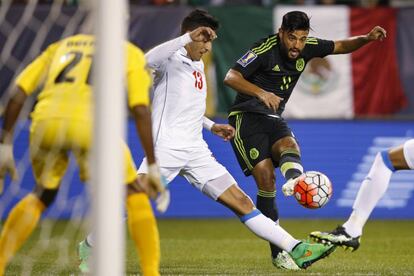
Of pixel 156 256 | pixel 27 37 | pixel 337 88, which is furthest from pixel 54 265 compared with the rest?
pixel 337 88

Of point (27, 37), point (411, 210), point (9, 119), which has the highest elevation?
point (9, 119)

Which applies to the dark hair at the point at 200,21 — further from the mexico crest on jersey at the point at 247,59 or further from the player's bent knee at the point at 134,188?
the player's bent knee at the point at 134,188

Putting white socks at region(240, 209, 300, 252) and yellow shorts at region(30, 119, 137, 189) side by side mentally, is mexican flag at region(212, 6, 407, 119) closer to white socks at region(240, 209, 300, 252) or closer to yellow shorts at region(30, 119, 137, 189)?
white socks at region(240, 209, 300, 252)

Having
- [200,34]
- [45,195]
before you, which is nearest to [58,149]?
[45,195]

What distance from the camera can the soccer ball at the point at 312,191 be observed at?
7.58m

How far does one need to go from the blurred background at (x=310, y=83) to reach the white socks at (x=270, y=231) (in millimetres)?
5660

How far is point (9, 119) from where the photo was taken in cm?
573

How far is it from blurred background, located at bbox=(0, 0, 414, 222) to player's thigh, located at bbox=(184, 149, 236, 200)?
5089 millimetres

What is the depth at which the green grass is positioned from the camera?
761 cm

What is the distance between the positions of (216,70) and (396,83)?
9.07 feet

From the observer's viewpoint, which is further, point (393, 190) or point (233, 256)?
point (393, 190)

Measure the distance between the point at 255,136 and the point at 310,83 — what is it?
6.47 m

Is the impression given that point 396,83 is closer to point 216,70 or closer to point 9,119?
point 216,70

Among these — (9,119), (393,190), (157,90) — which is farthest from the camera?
(393,190)
